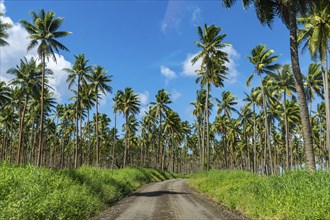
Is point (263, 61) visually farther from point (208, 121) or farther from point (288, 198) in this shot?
point (288, 198)

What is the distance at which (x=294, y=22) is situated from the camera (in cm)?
1568

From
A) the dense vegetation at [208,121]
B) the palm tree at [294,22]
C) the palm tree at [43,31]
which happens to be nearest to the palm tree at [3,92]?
the dense vegetation at [208,121]

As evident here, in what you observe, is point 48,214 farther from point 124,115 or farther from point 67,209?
point 124,115

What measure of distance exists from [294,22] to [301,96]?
4232 millimetres

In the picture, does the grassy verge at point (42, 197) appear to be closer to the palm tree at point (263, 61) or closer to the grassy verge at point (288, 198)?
the grassy verge at point (288, 198)

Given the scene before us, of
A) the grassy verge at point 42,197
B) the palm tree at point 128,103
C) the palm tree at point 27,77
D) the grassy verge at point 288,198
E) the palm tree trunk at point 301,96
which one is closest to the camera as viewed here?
the grassy verge at point 42,197

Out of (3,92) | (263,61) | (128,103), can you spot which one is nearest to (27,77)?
(3,92)

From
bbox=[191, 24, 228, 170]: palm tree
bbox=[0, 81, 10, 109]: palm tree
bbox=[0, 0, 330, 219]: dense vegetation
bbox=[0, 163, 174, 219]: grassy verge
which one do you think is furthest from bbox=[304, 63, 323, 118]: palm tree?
bbox=[0, 81, 10, 109]: palm tree

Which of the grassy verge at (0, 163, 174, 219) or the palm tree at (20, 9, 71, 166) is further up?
the palm tree at (20, 9, 71, 166)

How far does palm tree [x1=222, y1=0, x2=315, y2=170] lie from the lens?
14109 millimetres

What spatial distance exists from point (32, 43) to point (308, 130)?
108 feet

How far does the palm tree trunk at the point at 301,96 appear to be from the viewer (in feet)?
45.7

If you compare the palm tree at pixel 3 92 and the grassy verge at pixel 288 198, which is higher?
the palm tree at pixel 3 92

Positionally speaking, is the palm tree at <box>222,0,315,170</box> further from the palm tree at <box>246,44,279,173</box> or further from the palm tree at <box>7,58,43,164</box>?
the palm tree at <box>7,58,43,164</box>
